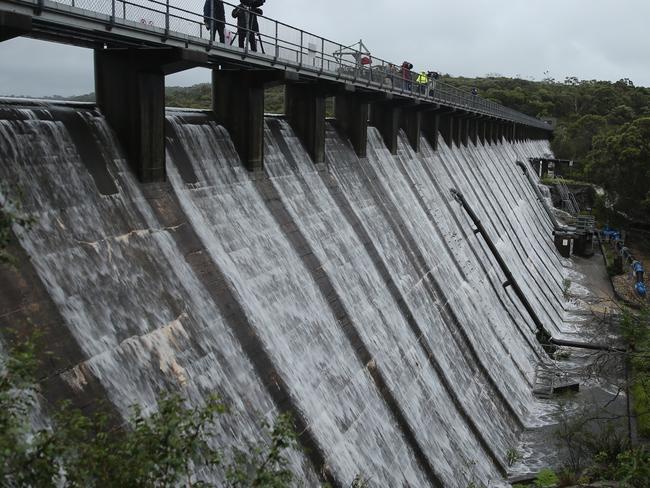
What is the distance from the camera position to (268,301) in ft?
52.2

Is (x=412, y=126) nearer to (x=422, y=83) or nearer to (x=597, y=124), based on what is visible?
(x=422, y=83)

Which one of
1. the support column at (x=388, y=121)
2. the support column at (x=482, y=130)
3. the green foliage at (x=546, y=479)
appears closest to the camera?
the green foliage at (x=546, y=479)

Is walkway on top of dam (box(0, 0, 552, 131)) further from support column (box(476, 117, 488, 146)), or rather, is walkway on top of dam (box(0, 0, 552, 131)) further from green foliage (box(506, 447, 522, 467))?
support column (box(476, 117, 488, 146))

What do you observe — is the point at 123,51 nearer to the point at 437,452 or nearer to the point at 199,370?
the point at 199,370

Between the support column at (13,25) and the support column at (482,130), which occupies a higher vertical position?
the support column at (13,25)

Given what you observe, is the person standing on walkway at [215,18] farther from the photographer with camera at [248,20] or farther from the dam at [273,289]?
the dam at [273,289]

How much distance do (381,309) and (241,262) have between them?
625 centimetres

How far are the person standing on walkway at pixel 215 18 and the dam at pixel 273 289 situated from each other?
242 cm

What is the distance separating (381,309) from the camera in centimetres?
2069

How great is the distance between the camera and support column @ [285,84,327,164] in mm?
23125

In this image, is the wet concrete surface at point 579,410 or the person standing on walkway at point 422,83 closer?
the wet concrete surface at point 579,410

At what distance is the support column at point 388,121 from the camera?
32.5 meters

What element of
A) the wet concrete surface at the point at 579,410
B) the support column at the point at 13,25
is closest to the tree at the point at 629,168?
the wet concrete surface at the point at 579,410

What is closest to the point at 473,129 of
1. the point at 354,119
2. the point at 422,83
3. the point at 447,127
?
the point at 447,127
